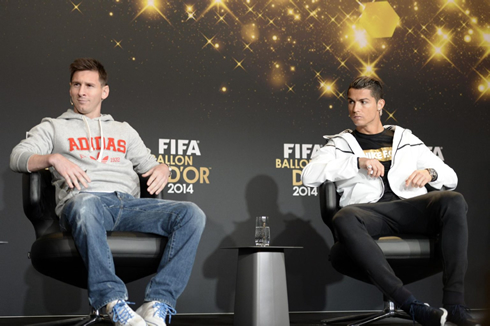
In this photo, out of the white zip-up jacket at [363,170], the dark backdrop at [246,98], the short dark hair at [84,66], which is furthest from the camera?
the dark backdrop at [246,98]

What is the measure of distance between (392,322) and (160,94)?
2.10m

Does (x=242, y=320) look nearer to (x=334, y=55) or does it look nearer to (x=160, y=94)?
(x=160, y=94)

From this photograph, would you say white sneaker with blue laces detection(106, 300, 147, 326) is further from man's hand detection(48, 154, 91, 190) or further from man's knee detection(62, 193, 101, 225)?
man's hand detection(48, 154, 91, 190)

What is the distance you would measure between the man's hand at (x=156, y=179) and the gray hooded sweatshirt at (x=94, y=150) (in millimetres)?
121

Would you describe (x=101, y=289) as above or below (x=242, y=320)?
above

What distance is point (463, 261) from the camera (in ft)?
6.86

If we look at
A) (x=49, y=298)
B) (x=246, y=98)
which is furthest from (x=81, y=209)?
(x=246, y=98)

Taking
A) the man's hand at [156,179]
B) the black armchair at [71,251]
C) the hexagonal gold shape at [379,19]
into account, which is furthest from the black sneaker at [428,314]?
the hexagonal gold shape at [379,19]

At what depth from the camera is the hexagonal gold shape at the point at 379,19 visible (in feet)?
12.8

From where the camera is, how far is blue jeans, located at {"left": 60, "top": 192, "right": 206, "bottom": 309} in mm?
1833

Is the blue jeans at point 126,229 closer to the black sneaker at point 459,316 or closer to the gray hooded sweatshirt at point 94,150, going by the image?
the gray hooded sweatshirt at point 94,150

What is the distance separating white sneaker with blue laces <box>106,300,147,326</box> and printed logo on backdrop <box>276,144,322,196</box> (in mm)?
1990

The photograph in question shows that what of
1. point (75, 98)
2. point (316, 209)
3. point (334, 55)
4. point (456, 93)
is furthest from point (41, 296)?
point (456, 93)

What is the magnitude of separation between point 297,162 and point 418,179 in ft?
3.97
